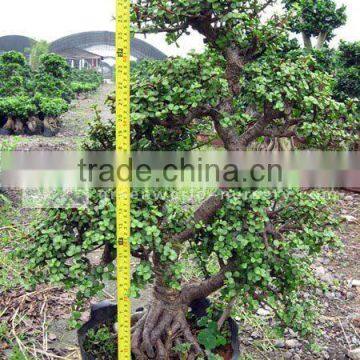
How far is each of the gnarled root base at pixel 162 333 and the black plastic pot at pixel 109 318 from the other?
0.58 feet

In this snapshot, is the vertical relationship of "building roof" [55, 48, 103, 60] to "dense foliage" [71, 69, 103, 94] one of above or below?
above

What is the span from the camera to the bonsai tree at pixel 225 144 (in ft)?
7.54

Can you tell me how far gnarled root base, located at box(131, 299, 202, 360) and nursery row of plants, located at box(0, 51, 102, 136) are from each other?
959cm

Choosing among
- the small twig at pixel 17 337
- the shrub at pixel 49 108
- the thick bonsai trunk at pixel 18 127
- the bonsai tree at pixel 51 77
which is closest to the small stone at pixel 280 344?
the small twig at pixel 17 337

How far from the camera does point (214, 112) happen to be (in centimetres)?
245

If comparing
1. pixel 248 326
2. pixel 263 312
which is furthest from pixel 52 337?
pixel 263 312

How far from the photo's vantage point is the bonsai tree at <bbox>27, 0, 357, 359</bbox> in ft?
7.54

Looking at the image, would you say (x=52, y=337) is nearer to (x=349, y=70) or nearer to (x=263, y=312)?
(x=263, y=312)

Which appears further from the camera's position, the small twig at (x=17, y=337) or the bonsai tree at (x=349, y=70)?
the bonsai tree at (x=349, y=70)

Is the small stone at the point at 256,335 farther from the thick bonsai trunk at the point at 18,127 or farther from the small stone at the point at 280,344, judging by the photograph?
the thick bonsai trunk at the point at 18,127

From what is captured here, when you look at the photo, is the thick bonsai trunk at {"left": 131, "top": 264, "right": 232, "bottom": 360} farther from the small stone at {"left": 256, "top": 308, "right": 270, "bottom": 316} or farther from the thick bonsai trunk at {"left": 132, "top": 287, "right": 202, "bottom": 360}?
the small stone at {"left": 256, "top": 308, "right": 270, "bottom": 316}

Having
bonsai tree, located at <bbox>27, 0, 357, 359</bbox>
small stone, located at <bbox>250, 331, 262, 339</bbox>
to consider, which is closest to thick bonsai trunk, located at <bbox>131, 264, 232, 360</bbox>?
bonsai tree, located at <bbox>27, 0, 357, 359</bbox>

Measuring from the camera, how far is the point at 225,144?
8.48 feet

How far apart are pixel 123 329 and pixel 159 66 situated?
4.54 feet
